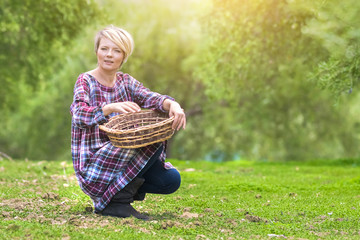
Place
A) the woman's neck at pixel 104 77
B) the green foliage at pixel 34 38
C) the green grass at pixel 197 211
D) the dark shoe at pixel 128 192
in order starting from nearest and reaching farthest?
the green grass at pixel 197 211
the dark shoe at pixel 128 192
the woman's neck at pixel 104 77
the green foliage at pixel 34 38

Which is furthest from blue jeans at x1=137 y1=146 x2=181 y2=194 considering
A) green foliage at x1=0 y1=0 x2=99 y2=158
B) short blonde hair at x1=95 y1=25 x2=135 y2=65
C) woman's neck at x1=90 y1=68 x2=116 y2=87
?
green foliage at x1=0 y1=0 x2=99 y2=158

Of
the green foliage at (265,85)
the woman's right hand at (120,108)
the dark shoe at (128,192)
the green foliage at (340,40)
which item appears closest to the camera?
the woman's right hand at (120,108)

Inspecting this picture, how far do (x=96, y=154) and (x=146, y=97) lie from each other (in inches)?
33.7

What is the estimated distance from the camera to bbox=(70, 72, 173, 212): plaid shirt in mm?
4527

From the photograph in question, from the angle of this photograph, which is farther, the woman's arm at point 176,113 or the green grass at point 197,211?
the woman's arm at point 176,113

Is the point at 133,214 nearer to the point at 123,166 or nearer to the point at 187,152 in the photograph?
the point at 123,166

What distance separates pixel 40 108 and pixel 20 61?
989 cm

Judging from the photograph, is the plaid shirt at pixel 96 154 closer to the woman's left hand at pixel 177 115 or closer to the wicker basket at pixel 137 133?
the wicker basket at pixel 137 133

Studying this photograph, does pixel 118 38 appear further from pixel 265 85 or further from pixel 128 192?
pixel 265 85

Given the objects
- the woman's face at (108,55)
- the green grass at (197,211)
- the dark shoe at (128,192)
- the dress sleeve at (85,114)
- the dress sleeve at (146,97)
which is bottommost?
the green grass at (197,211)

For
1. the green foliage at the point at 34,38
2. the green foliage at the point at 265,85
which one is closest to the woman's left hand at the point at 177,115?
the green foliage at the point at 265,85

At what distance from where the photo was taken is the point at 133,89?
5168 mm

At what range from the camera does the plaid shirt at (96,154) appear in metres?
4.53

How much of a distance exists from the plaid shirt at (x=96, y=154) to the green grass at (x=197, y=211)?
0.31 meters
